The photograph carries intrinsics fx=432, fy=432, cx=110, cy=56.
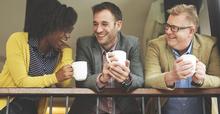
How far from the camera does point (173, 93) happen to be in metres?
1.98

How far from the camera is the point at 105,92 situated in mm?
1973

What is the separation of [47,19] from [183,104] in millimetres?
873

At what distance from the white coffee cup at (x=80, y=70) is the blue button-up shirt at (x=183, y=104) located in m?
0.47

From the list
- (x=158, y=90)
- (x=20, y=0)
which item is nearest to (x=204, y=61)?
(x=158, y=90)

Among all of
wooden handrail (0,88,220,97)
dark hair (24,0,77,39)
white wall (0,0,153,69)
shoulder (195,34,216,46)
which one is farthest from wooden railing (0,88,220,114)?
white wall (0,0,153,69)

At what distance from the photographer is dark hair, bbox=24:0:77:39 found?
7.68ft

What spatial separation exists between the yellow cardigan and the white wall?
1.14 meters

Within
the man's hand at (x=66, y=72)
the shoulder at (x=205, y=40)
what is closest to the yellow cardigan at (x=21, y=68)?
the man's hand at (x=66, y=72)

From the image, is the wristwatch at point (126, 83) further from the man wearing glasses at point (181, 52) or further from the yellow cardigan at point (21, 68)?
the yellow cardigan at point (21, 68)

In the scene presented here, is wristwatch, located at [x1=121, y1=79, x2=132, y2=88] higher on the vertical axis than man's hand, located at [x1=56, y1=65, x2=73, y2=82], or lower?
lower

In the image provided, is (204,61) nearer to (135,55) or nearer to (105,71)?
(135,55)

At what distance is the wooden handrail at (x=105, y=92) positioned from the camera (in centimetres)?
194

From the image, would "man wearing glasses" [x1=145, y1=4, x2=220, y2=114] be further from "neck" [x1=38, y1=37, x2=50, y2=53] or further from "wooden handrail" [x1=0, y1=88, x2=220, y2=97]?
"neck" [x1=38, y1=37, x2=50, y2=53]

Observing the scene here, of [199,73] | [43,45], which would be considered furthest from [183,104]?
[43,45]
